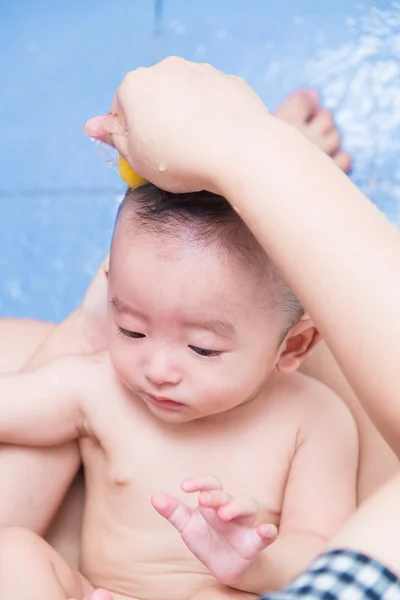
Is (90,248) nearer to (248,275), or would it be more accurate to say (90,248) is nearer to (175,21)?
(175,21)

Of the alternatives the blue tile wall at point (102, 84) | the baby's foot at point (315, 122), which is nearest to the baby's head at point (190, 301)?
the baby's foot at point (315, 122)

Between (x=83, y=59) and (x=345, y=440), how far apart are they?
1.16m

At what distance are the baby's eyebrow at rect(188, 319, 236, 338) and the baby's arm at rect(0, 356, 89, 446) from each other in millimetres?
216

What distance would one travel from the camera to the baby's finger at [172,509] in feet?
2.42

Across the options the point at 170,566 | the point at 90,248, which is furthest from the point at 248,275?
the point at 90,248

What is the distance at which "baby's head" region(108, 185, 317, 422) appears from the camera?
32.4 inches

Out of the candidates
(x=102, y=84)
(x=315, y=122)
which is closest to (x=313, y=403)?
(x=315, y=122)

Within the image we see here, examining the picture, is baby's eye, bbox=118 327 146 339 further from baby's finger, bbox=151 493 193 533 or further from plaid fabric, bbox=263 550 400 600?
plaid fabric, bbox=263 550 400 600

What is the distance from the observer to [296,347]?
36.7 inches

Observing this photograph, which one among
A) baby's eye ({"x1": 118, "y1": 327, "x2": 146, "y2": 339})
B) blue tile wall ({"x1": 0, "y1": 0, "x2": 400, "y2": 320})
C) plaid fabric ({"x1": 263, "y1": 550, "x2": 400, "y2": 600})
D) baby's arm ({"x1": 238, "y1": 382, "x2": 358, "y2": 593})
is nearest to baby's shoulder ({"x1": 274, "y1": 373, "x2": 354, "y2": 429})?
baby's arm ({"x1": 238, "y1": 382, "x2": 358, "y2": 593})

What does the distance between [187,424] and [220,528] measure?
235 mm

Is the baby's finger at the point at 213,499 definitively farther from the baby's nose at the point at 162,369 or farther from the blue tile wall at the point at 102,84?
the blue tile wall at the point at 102,84

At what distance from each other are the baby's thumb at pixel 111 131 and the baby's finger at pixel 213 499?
1.02 ft

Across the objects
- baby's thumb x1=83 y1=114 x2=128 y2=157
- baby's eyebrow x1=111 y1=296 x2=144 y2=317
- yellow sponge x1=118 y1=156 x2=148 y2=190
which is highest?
baby's thumb x1=83 y1=114 x2=128 y2=157
